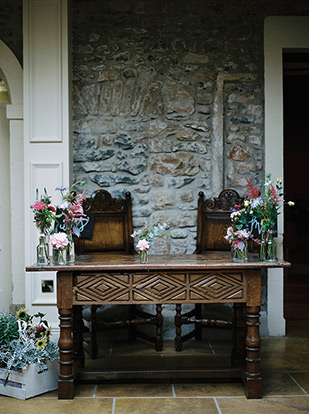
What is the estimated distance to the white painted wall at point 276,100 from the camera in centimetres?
471

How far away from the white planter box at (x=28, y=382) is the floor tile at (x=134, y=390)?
0.33 meters

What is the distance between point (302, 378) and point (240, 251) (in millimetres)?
1073

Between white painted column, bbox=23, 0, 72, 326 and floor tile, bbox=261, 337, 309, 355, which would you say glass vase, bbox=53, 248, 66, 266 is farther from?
floor tile, bbox=261, 337, 309, 355

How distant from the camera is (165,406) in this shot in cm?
319

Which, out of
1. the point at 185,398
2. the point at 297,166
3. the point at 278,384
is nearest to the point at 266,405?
the point at 278,384

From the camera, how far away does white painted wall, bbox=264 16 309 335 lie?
4.71m

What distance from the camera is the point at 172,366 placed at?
394cm

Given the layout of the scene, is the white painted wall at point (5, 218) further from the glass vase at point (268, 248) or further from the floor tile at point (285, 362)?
the glass vase at point (268, 248)

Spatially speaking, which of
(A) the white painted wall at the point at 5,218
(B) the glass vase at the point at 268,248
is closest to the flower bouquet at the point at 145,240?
(B) the glass vase at the point at 268,248

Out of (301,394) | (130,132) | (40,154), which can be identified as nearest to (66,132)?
(40,154)

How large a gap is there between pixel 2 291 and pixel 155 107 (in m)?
2.19

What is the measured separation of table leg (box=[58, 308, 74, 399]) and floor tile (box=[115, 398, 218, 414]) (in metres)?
0.32

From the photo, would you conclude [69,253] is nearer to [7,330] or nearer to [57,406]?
[7,330]

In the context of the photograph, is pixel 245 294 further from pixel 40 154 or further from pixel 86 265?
pixel 40 154
